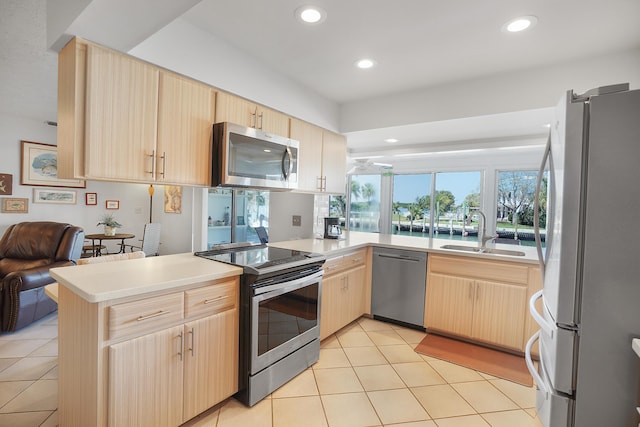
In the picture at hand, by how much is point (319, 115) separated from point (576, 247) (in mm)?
2593

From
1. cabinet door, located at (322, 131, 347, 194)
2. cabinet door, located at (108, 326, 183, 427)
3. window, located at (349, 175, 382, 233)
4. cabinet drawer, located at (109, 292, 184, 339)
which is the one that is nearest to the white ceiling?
cabinet door, located at (322, 131, 347, 194)

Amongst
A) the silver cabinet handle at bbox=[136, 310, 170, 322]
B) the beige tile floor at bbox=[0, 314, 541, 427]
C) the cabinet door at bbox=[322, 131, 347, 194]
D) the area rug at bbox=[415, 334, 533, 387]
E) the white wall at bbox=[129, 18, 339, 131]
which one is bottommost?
the beige tile floor at bbox=[0, 314, 541, 427]

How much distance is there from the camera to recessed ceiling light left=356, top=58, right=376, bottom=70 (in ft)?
8.19

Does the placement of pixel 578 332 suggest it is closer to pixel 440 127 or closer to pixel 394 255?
pixel 394 255

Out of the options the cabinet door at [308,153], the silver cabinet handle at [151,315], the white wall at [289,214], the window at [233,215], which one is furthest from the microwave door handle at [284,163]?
the window at [233,215]

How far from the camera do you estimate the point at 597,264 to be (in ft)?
3.94

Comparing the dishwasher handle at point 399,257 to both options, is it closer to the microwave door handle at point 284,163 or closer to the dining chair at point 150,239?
the microwave door handle at point 284,163

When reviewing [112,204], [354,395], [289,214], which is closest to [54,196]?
[112,204]

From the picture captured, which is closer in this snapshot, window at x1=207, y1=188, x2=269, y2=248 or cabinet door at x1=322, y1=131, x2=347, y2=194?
cabinet door at x1=322, y1=131, x2=347, y2=194

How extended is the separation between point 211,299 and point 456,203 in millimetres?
5752

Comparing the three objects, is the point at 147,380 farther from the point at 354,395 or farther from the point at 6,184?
the point at 6,184

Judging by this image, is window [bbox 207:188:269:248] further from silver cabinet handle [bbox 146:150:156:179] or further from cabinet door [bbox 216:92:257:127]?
silver cabinet handle [bbox 146:150:156:179]

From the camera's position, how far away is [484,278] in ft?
8.83

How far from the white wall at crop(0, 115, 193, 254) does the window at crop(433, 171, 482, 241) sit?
5.22 m
